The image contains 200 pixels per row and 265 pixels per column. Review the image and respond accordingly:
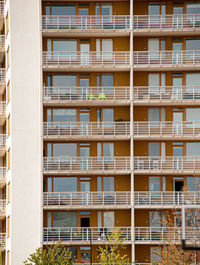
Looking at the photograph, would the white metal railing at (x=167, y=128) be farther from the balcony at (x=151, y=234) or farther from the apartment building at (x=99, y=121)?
the balcony at (x=151, y=234)

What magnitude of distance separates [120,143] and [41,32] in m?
10.4

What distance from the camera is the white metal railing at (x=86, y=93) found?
54.4 m

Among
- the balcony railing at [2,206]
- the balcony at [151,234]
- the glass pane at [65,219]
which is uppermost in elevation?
the balcony railing at [2,206]

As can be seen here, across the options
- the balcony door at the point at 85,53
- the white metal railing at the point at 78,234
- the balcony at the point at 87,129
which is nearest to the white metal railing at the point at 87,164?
the balcony at the point at 87,129

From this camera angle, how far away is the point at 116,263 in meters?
46.1

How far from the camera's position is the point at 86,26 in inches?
2163

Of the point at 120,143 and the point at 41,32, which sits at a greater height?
the point at 41,32

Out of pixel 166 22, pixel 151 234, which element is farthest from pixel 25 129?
pixel 166 22

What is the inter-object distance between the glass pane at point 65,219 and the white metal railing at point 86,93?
8.71 metres

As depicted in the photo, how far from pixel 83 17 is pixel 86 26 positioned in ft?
3.05

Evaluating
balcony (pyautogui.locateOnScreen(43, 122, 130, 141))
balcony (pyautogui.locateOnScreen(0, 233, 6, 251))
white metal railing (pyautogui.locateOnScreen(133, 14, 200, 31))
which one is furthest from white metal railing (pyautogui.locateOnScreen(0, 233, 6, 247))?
white metal railing (pyautogui.locateOnScreen(133, 14, 200, 31))

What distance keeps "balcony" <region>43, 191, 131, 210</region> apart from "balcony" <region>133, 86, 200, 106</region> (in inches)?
281

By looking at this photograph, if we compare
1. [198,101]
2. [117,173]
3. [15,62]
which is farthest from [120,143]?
[15,62]

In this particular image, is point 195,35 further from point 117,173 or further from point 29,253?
point 29,253
